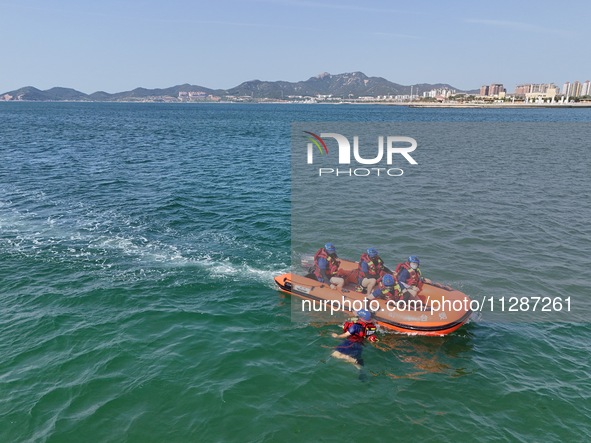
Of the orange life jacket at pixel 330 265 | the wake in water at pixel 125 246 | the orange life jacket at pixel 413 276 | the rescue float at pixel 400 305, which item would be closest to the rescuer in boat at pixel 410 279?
the orange life jacket at pixel 413 276

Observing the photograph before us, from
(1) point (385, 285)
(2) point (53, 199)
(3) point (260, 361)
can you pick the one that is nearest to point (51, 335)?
(3) point (260, 361)

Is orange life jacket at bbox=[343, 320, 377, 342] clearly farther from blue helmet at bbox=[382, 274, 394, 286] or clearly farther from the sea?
blue helmet at bbox=[382, 274, 394, 286]

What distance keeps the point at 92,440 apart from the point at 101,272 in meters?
9.19

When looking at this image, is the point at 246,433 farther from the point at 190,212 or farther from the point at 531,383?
the point at 190,212

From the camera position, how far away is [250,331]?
1405 cm

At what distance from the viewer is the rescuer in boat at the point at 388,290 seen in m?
14.6

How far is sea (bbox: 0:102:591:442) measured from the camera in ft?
33.9

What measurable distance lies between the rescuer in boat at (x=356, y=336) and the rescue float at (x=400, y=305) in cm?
127

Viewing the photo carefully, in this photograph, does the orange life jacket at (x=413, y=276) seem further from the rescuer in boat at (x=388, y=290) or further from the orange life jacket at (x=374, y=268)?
the orange life jacket at (x=374, y=268)

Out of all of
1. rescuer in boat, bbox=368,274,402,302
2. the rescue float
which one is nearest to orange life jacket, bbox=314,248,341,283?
the rescue float

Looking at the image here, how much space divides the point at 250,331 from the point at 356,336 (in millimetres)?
3574

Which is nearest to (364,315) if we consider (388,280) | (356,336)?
(356,336)

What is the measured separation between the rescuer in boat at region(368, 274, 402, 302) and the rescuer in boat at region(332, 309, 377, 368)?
1.73 meters

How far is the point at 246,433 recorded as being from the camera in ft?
32.7
